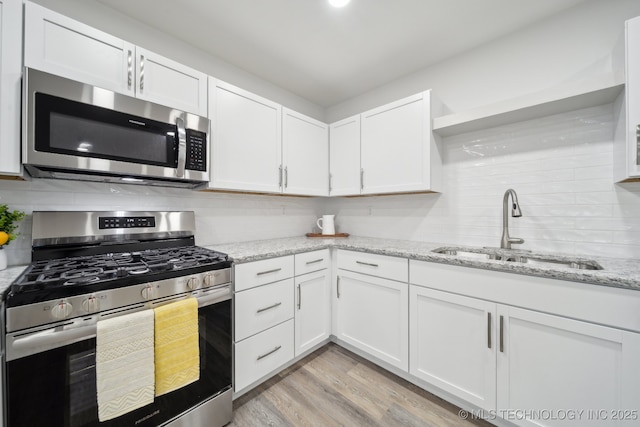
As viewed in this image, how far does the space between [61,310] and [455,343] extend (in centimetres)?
191

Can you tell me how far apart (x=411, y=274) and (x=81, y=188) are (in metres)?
2.12

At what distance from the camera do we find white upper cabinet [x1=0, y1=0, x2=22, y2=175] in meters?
1.07

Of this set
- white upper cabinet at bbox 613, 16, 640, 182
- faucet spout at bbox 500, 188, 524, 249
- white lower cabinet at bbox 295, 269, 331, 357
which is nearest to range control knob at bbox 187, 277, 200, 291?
white lower cabinet at bbox 295, 269, 331, 357

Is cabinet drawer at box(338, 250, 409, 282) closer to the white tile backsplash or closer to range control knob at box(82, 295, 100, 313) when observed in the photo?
the white tile backsplash

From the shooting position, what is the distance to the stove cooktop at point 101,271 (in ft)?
2.93

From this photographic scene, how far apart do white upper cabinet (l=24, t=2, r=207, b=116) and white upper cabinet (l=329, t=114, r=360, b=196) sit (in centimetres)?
129

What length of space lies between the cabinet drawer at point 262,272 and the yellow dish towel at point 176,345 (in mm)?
326

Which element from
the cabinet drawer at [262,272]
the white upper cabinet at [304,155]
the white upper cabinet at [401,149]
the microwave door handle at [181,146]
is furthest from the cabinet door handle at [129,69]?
the white upper cabinet at [401,149]

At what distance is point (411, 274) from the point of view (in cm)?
167

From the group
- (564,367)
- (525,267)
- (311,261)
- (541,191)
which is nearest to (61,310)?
(311,261)

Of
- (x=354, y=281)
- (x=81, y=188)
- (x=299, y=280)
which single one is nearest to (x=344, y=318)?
(x=354, y=281)

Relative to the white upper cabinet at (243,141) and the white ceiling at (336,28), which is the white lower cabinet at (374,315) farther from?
the white ceiling at (336,28)

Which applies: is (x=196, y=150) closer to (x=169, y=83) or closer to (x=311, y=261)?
(x=169, y=83)

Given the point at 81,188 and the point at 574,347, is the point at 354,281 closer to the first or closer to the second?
the point at 574,347
